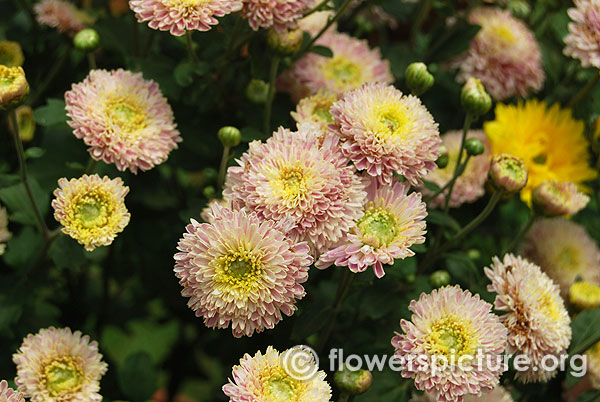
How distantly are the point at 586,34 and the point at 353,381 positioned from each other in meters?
0.63

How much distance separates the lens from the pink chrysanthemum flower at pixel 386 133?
0.77 metres

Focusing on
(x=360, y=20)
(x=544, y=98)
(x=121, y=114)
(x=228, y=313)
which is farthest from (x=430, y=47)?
(x=228, y=313)

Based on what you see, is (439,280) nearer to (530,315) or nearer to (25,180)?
(530,315)

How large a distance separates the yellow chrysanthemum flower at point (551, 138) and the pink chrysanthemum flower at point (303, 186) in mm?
487

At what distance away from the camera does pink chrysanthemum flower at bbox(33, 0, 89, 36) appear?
110 centimetres

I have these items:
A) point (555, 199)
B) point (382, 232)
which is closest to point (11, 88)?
point (382, 232)

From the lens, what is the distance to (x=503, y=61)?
1171 mm

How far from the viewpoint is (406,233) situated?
2.49 feet

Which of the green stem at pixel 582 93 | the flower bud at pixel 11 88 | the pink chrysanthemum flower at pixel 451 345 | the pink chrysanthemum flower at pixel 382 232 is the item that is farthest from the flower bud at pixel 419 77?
the flower bud at pixel 11 88

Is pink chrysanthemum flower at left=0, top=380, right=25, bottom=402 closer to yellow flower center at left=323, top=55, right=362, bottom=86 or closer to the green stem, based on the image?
yellow flower center at left=323, top=55, right=362, bottom=86

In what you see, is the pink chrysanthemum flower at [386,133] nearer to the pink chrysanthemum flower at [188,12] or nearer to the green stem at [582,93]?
the pink chrysanthemum flower at [188,12]

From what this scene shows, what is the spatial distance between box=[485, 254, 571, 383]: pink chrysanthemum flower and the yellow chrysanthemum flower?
0.34 m

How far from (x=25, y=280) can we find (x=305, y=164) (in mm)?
480

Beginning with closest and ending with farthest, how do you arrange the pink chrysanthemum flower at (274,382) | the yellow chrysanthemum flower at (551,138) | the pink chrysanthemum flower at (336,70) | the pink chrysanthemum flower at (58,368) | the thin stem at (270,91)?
1. the pink chrysanthemum flower at (274,382)
2. the pink chrysanthemum flower at (58,368)
3. the thin stem at (270,91)
4. the pink chrysanthemum flower at (336,70)
5. the yellow chrysanthemum flower at (551,138)
